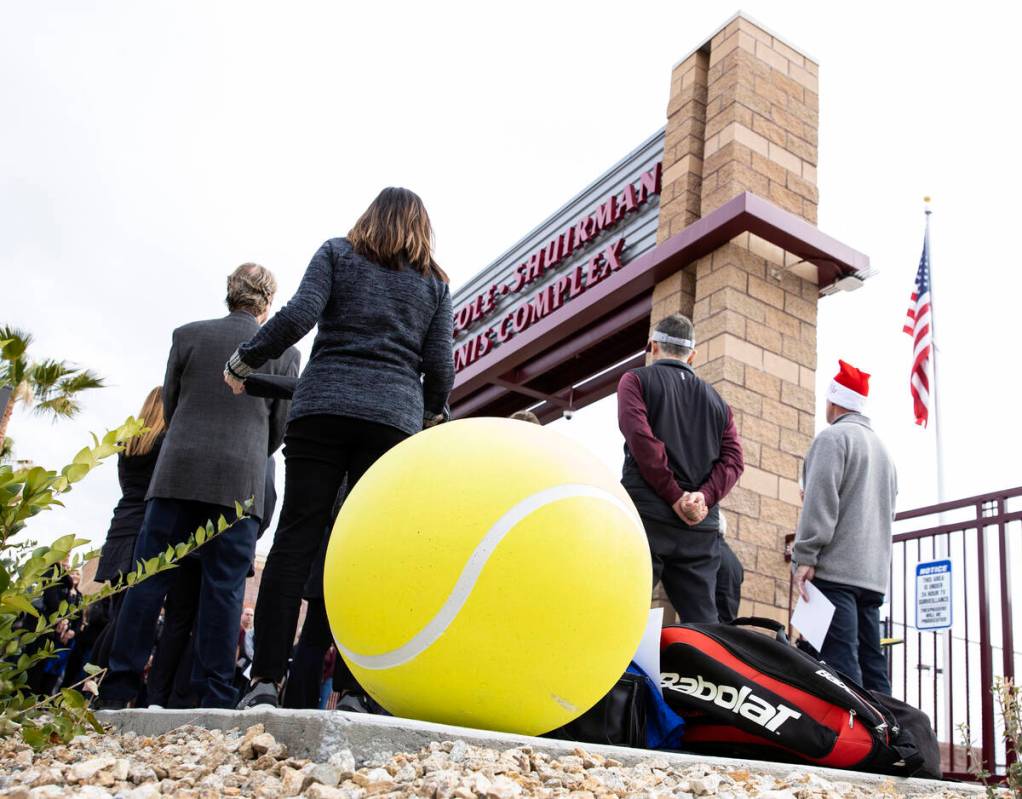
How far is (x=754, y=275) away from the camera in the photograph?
6996mm

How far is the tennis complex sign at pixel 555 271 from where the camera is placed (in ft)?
29.6

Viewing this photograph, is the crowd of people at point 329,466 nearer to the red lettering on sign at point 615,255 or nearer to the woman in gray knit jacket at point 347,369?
the woman in gray knit jacket at point 347,369

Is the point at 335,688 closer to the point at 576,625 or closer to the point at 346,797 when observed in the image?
the point at 576,625

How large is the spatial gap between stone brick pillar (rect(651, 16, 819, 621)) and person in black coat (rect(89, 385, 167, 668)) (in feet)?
12.2

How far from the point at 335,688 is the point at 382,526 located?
111 centimetres

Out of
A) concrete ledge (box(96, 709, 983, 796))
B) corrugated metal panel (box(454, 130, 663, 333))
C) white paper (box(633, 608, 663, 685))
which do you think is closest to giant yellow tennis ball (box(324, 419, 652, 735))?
concrete ledge (box(96, 709, 983, 796))

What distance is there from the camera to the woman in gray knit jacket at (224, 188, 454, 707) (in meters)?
3.15

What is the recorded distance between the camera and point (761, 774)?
2.45m

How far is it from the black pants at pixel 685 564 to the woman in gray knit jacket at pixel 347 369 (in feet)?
3.68

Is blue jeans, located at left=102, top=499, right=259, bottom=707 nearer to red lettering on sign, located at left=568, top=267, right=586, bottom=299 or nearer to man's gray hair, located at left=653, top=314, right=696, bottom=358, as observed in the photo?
man's gray hair, located at left=653, top=314, right=696, bottom=358

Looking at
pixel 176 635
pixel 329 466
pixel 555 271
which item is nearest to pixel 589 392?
pixel 555 271

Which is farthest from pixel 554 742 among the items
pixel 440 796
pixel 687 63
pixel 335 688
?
pixel 687 63

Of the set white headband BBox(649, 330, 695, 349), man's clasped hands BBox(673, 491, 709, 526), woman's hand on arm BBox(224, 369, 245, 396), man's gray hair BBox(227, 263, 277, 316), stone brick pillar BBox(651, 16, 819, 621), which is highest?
stone brick pillar BBox(651, 16, 819, 621)

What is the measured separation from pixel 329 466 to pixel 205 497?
0.67 m
